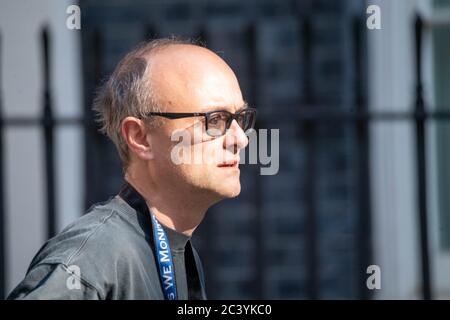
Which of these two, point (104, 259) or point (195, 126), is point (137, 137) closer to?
point (195, 126)

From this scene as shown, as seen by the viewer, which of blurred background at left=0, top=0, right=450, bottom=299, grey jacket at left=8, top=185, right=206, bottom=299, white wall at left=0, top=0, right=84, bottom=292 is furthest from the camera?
white wall at left=0, top=0, right=84, bottom=292

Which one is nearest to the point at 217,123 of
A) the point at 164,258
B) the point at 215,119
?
the point at 215,119

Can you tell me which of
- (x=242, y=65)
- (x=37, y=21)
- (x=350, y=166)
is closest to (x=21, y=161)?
(x=37, y=21)

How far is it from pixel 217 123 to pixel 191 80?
94 millimetres

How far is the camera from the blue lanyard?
1723 millimetres

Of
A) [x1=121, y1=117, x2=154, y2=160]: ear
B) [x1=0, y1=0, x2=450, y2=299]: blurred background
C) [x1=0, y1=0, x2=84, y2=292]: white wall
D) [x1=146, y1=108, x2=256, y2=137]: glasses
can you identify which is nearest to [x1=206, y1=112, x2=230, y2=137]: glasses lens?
[x1=146, y1=108, x2=256, y2=137]: glasses

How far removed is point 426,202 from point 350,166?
84 cm

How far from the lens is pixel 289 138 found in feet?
13.5

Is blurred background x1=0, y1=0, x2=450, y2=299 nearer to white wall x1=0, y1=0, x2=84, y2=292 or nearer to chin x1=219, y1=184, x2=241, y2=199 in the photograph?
white wall x1=0, y1=0, x2=84, y2=292

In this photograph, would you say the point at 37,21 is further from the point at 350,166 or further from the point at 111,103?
the point at 111,103

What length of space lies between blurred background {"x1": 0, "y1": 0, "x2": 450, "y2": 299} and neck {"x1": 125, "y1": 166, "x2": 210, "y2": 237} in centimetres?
142

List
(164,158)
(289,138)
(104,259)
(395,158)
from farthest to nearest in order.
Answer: (289,138) → (395,158) → (164,158) → (104,259)

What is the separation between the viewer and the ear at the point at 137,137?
178 cm

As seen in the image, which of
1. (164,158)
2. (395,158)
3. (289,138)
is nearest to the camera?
(164,158)
